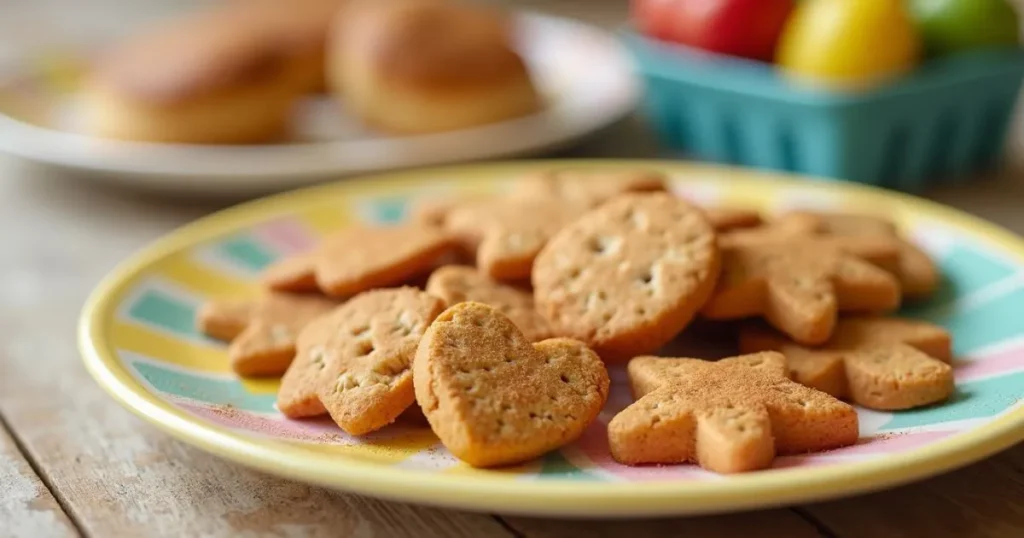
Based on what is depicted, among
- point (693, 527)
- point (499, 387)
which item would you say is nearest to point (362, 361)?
point (499, 387)

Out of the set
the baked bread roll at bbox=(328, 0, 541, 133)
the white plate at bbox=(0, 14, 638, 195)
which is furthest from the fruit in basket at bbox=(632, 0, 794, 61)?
the baked bread roll at bbox=(328, 0, 541, 133)

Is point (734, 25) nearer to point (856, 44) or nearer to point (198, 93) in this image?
point (856, 44)

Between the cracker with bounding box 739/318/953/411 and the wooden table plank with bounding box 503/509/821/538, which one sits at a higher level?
the cracker with bounding box 739/318/953/411

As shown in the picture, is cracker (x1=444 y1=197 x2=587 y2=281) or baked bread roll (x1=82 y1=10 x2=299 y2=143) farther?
baked bread roll (x1=82 y1=10 x2=299 y2=143)

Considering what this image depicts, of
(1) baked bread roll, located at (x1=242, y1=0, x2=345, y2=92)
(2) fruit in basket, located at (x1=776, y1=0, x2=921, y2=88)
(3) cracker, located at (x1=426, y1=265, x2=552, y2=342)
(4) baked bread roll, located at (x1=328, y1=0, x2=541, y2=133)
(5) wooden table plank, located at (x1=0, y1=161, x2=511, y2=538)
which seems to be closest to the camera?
(5) wooden table plank, located at (x1=0, y1=161, x2=511, y2=538)

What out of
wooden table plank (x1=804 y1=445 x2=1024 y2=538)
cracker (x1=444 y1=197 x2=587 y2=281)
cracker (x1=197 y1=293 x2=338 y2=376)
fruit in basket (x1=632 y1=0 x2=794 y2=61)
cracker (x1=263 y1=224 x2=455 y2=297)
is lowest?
wooden table plank (x1=804 y1=445 x2=1024 y2=538)

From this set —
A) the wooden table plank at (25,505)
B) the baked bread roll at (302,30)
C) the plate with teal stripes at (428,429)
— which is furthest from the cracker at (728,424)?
the baked bread roll at (302,30)

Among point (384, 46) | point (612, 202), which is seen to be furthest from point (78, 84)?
point (612, 202)

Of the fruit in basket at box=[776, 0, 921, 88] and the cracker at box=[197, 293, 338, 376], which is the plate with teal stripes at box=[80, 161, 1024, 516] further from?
the fruit in basket at box=[776, 0, 921, 88]
